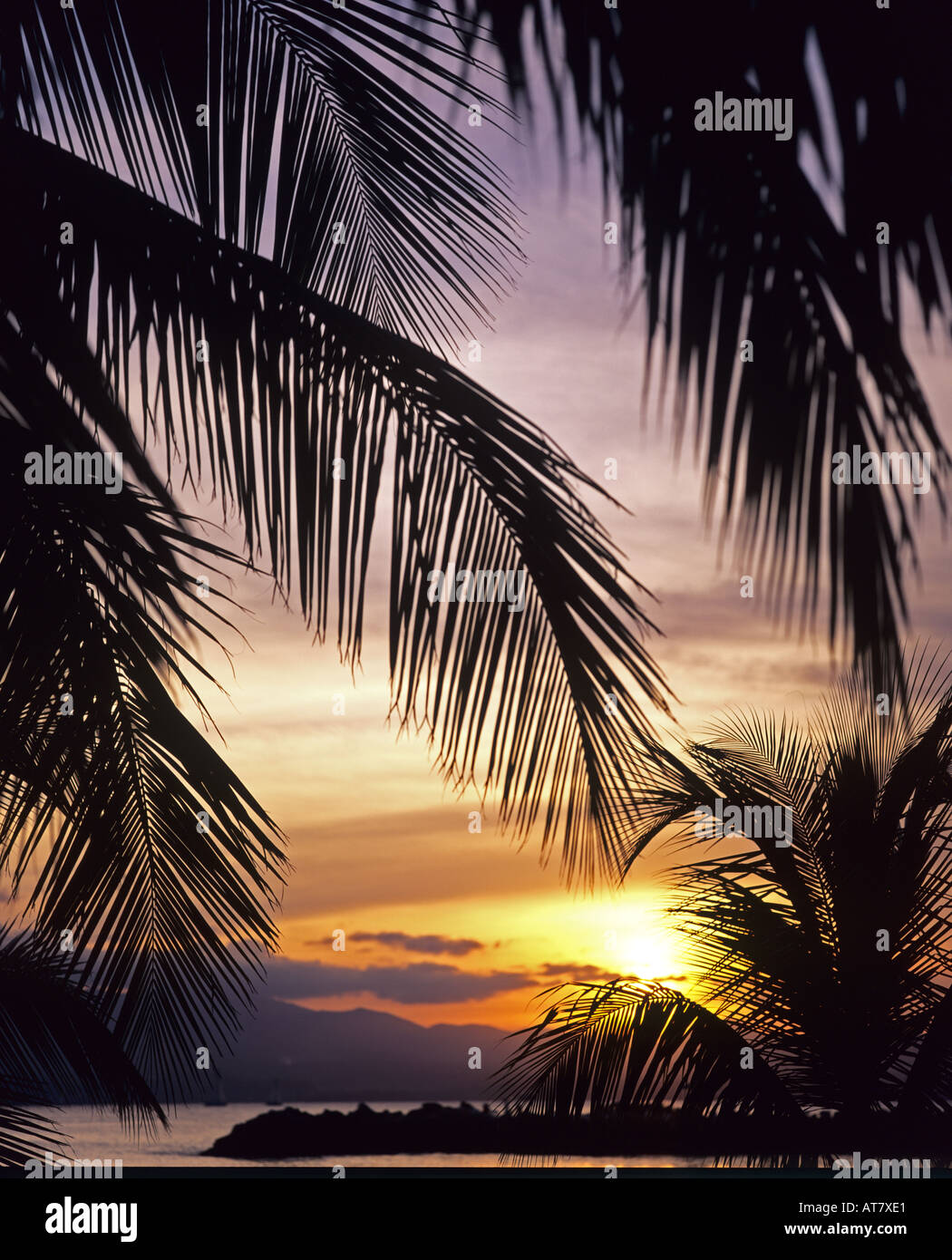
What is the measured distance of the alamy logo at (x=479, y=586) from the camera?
8.36 ft

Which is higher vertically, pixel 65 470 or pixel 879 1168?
pixel 65 470

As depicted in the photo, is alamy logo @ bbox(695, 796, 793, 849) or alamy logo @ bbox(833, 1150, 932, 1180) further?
alamy logo @ bbox(695, 796, 793, 849)

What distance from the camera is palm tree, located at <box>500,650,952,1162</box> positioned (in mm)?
5684

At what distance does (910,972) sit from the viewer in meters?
6.13

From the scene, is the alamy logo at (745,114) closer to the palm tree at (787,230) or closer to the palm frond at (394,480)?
the palm tree at (787,230)

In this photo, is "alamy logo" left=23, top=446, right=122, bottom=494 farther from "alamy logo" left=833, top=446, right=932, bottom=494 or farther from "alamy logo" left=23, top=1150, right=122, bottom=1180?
"alamy logo" left=23, top=1150, right=122, bottom=1180

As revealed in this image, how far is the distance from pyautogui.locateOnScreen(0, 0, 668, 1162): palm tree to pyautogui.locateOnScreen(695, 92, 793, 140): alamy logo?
1.27 m

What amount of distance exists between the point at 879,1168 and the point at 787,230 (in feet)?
18.2

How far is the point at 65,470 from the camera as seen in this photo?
2770 millimetres

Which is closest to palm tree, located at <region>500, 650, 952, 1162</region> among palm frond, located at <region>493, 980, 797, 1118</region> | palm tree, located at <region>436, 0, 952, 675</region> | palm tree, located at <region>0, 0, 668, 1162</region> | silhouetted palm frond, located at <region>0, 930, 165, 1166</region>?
palm frond, located at <region>493, 980, 797, 1118</region>

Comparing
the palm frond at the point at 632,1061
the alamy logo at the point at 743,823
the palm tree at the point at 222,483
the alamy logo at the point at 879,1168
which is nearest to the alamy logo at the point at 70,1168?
the palm tree at the point at 222,483
